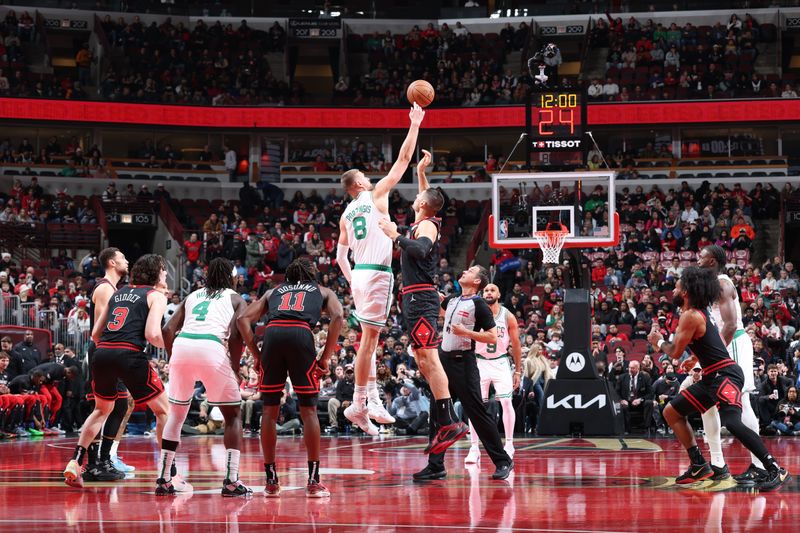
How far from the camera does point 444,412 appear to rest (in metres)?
10.3

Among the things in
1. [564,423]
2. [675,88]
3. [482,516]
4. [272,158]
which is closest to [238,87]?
[272,158]

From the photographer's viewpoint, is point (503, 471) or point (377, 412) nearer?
point (503, 471)

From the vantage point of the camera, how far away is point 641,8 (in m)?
38.5

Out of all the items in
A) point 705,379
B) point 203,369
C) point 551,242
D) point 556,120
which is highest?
point 556,120

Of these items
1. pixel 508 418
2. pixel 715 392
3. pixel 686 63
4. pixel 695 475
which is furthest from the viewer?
pixel 686 63

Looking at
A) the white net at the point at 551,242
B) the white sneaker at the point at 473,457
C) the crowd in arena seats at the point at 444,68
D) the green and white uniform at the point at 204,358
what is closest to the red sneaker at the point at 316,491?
the green and white uniform at the point at 204,358

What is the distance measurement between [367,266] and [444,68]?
27.6 metres

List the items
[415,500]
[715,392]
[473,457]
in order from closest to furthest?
[415,500]
[715,392]
[473,457]

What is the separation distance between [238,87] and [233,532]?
31.1 metres

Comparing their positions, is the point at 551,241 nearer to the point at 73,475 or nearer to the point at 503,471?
the point at 503,471

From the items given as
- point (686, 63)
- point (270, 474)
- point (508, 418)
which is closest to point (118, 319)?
point (270, 474)

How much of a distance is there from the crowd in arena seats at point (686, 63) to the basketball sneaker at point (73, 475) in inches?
1089

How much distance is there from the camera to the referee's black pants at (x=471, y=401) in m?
10.3

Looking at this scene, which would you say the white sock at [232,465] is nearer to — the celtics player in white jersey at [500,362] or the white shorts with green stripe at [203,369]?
the white shorts with green stripe at [203,369]
